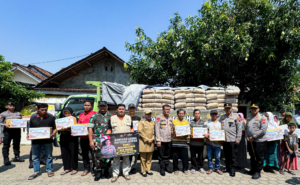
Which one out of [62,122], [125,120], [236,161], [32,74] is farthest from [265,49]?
[32,74]

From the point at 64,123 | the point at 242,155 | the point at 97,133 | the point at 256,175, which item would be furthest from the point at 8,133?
the point at 256,175

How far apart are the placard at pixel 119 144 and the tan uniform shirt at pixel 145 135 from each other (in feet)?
0.48

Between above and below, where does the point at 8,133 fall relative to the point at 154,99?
below

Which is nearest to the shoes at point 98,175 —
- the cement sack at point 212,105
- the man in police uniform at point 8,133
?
the man in police uniform at point 8,133

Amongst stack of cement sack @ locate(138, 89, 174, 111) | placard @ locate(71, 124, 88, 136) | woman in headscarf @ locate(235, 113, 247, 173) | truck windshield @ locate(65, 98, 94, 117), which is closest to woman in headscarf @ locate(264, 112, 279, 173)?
woman in headscarf @ locate(235, 113, 247, 173)

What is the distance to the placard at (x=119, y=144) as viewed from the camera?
412 cm

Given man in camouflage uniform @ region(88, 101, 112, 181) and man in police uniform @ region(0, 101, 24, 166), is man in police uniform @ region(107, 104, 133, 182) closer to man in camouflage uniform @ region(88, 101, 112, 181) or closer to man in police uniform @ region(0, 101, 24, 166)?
man in camouflage uniform @ region(88, 101, 112, 181)

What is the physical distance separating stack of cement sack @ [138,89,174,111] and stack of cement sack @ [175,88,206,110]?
247mm

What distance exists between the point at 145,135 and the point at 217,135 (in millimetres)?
1835

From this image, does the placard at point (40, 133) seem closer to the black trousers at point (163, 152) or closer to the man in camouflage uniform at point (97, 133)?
the man in camouflage uniform at point (97, 133)

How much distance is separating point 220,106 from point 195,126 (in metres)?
1.80

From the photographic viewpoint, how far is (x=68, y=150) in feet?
15.8

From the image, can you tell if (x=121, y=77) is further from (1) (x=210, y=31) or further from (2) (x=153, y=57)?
(1) (x=210, y=31)

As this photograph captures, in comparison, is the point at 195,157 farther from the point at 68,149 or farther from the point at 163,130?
the point at 68,149
